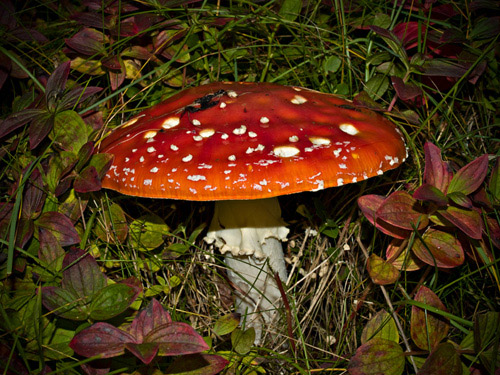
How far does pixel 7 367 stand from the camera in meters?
1.47

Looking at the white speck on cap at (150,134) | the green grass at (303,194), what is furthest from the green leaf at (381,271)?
the white speck on cap at (150,134)

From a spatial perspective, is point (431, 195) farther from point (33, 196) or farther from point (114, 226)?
point (33, 196)

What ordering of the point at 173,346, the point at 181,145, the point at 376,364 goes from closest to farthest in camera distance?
the point at 173,346 < the point at 376,364 < the point at 181,145

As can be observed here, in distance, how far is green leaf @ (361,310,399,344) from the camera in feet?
5.76

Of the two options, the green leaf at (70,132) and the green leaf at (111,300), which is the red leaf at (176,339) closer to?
the green leaf at (111,300)

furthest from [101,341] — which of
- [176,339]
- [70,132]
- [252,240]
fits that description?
[70,132]

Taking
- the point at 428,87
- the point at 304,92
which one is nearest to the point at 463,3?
the point at 428,87

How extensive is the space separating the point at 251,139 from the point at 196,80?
1037 millimetres

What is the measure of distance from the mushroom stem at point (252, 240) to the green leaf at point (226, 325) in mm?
192

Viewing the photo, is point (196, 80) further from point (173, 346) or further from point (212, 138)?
point (173, 346)

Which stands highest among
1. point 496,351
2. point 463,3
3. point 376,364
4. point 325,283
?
point 463,3

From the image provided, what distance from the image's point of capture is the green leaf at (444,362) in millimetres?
1502

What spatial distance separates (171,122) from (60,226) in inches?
26.9

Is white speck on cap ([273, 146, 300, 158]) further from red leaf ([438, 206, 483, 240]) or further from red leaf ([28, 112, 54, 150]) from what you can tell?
red leaf ([28, 112, 54, 150])
